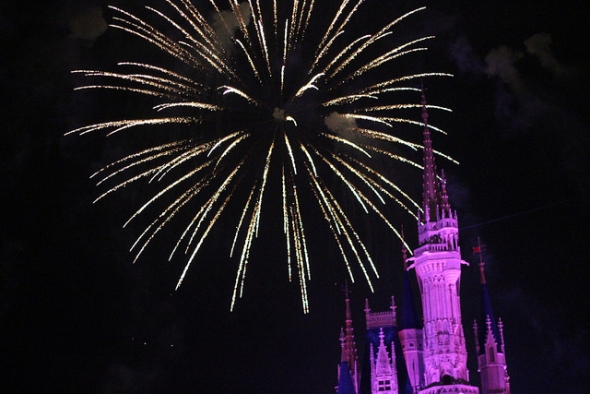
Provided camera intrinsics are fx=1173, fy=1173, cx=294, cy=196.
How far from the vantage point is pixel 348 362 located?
2822 inches

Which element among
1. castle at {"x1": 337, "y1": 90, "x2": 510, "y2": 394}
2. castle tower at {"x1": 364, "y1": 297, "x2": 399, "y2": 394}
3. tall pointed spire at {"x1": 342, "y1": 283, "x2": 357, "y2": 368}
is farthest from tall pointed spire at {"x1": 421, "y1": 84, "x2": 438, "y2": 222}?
tall pointed spire at {"x1": 342, "y1": 283, "x2": 357, "y2": 368}

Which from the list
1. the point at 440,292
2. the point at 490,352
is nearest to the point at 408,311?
the point at 490,352

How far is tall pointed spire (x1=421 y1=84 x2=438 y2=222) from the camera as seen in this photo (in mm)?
66506

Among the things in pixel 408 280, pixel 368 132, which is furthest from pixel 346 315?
pixel 368 132

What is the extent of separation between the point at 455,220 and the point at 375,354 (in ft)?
32.3

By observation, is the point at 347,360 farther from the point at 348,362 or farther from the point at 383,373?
the point at 383,373

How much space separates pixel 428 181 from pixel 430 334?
929 cm

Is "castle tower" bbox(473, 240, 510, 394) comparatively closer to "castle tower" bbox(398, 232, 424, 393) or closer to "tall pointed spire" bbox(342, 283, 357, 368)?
"castle tower" bbox(398, 232, 424, 393)

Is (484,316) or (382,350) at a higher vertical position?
(484,316)

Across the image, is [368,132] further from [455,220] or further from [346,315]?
[346,315]

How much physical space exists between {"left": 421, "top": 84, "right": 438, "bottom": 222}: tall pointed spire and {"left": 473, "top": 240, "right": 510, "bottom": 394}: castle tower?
6.17 meters

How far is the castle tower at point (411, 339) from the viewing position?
69438 millimetres

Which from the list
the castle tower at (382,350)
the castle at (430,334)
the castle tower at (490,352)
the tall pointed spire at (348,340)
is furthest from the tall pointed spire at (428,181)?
the tall pointed spire at (348,340)

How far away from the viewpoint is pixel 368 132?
56.2 metres
